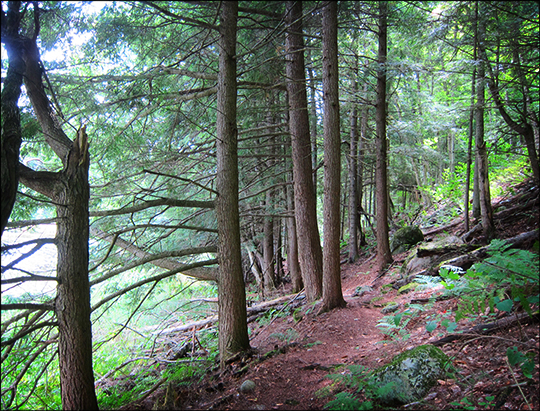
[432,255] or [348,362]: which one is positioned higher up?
[432,255]

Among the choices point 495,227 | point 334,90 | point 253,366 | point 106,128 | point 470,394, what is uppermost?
point 334,90

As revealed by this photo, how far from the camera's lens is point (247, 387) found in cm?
471

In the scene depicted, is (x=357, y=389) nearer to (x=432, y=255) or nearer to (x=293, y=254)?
→ (x=432, y=255)

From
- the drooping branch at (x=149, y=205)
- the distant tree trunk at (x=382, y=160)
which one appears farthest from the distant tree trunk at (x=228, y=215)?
the distant tree trunk at (x=382, y=160)

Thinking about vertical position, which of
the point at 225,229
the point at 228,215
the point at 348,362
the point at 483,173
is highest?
the point at 483,173

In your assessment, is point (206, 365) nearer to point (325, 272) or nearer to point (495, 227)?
point (325, 272)

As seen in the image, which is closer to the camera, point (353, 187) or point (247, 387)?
point (247, 387)

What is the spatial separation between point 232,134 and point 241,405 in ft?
13.4

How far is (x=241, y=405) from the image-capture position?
439 centimetres

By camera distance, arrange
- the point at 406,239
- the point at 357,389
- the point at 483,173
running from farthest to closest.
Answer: the point at 406,239 < the point at 483,173 < the point at 357,389

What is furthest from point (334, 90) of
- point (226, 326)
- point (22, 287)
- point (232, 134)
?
point (22, 287)

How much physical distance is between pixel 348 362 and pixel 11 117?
528 cm

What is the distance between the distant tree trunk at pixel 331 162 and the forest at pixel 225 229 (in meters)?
0.03

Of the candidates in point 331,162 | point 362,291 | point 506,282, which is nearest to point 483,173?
point 331,162
